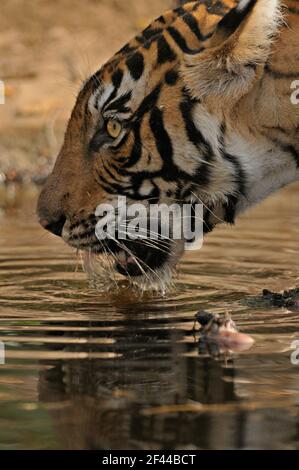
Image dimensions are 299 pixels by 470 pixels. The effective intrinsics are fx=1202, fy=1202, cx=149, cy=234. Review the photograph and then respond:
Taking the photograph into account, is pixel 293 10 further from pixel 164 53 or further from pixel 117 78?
pixel 117 78

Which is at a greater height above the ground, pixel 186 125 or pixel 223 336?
pixel 186 125

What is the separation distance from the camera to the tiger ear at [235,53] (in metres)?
3.65

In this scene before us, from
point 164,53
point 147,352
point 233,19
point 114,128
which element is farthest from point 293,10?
point 147,352

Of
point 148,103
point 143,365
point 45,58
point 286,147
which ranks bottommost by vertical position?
point 143,365

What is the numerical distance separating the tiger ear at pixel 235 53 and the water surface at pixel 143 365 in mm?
807

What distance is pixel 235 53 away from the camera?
146 inches

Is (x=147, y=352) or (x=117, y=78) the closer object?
(x=147, y=352)

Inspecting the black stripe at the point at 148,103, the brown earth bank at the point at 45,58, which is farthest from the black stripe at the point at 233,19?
the brown earth bank at the point at 45,58

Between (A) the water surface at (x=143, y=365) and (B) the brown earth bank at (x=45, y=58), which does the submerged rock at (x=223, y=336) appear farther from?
(B) the brown earth bank at (x=45, y=58)

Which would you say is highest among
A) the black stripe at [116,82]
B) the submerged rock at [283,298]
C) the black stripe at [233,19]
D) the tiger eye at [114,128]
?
the black stripe at [233,19]

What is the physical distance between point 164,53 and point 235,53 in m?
0.30

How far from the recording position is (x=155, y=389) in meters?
3.26

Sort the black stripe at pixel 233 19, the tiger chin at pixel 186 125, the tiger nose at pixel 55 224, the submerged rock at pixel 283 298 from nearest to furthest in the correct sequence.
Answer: the black stripe at pixel 233 19 → the tiger chin at pixel 186 125 → the tiger nose at pixel 55 224 → the submerged rock at pixel 283 298

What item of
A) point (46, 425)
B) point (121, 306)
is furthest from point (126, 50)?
point (46, 425)
